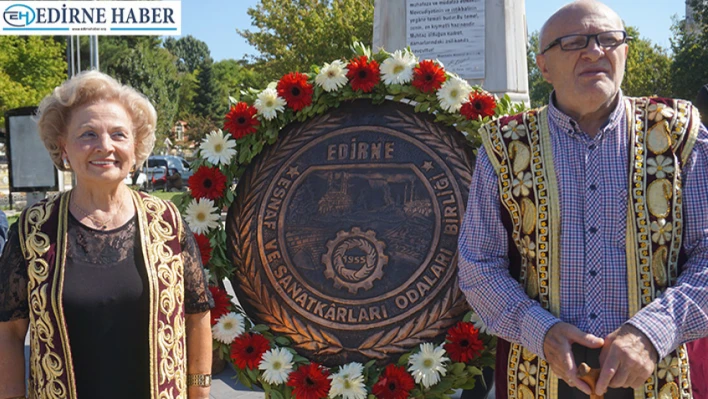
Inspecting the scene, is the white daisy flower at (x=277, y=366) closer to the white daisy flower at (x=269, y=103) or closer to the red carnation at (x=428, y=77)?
the white daisy flower at (x=269, y=103)

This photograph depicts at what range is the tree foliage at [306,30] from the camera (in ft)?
63.3

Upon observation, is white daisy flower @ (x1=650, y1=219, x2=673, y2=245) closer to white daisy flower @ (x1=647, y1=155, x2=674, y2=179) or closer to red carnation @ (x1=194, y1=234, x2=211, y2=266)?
white daisy flower @ (x1=647, y1=155, x2=674, y2=179)

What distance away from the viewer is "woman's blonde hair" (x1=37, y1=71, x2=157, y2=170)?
2.42m

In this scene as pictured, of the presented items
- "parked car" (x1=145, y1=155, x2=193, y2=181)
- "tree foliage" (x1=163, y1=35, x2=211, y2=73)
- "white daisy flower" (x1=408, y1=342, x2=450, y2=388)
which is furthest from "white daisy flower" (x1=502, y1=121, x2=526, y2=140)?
"tree foliage" (x1=163, y1=35, x2=211, y2=73)

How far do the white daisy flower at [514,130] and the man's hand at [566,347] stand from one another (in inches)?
26.1

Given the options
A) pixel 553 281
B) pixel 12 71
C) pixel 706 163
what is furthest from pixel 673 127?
pixel 12 71

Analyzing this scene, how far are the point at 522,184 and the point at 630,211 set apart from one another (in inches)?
13.6

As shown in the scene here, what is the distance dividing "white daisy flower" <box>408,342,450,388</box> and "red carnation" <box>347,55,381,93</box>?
47.8 inches

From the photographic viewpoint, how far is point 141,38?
36.6m

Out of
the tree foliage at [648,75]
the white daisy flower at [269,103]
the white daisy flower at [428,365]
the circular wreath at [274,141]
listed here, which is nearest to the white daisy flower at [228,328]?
the circular wreath at [274,141]

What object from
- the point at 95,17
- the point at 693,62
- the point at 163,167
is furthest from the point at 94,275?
the point at 163,167

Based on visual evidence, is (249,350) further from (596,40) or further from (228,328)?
(596,40)

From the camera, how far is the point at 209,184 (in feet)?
11.5

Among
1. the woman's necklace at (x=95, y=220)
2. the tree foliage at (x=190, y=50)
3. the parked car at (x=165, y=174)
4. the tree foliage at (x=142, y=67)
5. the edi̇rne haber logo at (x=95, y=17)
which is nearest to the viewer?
the woman's necklace at (x=95, y=220)
